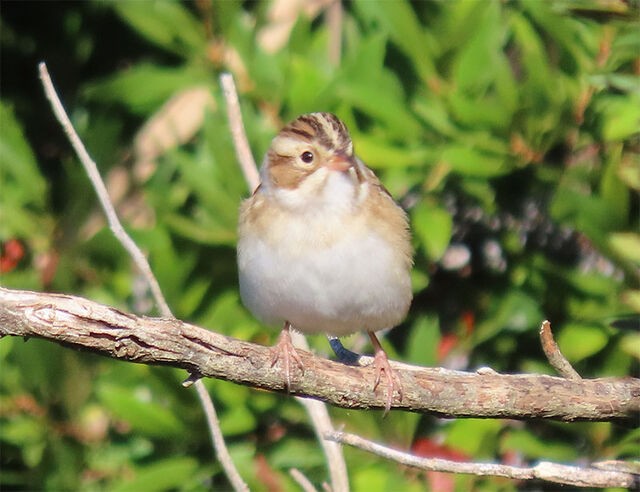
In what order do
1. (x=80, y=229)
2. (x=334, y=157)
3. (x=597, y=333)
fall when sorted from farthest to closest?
(x=80, y=229) < (x=597, y=333) < (x=334, y=157)

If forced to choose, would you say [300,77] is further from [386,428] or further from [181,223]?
[386,428]

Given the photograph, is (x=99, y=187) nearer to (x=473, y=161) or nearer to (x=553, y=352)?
(x=553, y=352)

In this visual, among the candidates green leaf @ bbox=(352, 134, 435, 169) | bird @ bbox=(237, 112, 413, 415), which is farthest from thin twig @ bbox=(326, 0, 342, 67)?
bird @ bbox=(237, 112, 413, 415)

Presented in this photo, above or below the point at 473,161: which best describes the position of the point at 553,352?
below

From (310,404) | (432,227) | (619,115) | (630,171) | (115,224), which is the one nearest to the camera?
(115,224)

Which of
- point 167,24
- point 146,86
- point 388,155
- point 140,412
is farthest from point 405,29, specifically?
point 140,412

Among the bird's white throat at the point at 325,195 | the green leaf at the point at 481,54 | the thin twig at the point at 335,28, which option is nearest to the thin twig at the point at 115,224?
the bird's white throat at the point at 325,195

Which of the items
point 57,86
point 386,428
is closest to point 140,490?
point 386,428

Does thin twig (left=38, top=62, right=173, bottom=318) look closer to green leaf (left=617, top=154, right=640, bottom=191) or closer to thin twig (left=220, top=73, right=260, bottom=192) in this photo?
thin twig (left=220, top=73, right=260, bottom=192)
